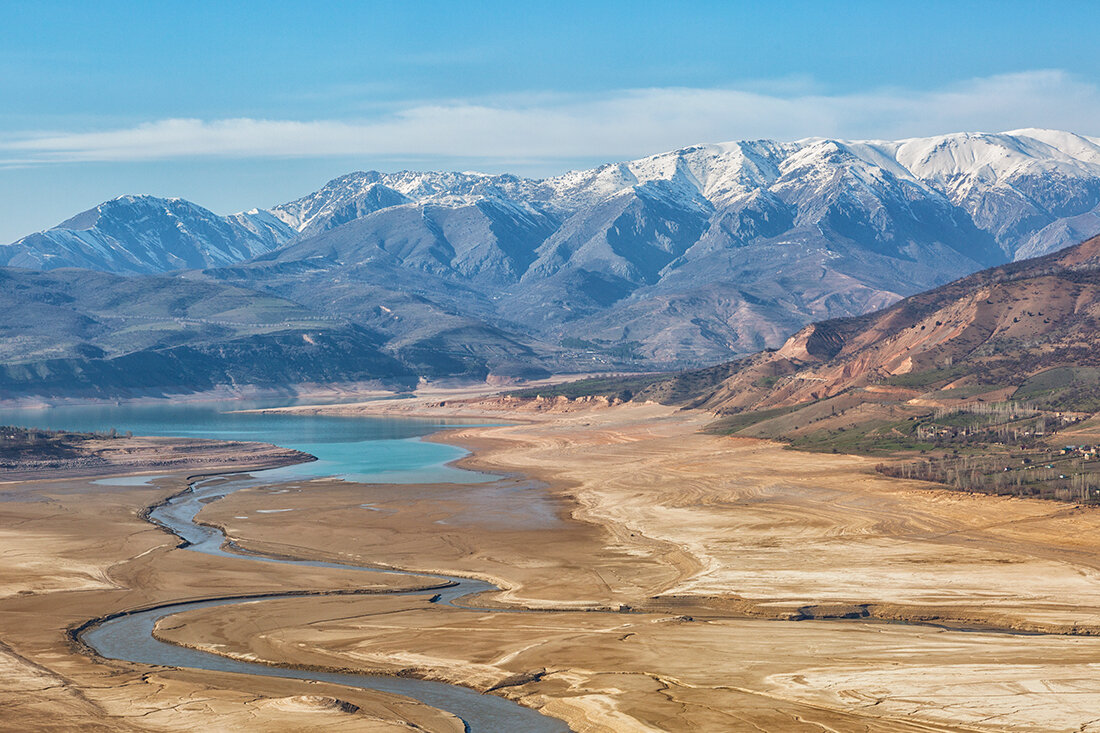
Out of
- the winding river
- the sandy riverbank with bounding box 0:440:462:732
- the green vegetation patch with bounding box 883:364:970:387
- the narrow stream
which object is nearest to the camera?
the sandy riverbank with bounding box 0:440:462:732

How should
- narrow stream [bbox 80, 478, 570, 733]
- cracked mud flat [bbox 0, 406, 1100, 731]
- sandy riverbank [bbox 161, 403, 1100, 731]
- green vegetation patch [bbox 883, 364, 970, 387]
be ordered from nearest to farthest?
cracked mud flat [bbox 0, 406, 1100, 731] < sandy riverbank [bbox 161, 403, 1100, 731] < narrow stream [bbox 80, 478, 570, 733] < green vegetation patch [bbox 883, 364, 970, 387]

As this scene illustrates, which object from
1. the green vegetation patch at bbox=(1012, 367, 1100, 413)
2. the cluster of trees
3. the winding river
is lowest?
the winding river

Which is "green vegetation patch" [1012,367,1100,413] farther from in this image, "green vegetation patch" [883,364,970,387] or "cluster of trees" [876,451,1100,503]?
"cluster of trees" [876,451,1100,503]

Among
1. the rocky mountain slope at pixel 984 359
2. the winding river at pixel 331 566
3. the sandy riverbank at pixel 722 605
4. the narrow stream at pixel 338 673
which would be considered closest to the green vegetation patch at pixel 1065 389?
the rocky mountain slope at pixel 984 359

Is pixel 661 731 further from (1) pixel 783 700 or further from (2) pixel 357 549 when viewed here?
(2) pixel 357 549

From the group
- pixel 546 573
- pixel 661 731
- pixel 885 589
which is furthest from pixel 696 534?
pixel 661 731

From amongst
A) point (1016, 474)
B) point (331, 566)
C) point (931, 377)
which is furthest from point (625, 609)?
point (931, 377)

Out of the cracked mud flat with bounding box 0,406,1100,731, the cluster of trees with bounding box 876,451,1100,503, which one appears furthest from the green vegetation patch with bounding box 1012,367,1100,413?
the cracked mud flat with bounding box 0,406,1100,731

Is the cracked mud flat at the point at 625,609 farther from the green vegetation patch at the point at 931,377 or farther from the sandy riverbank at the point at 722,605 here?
the green vegetation patch at the point at 931,377

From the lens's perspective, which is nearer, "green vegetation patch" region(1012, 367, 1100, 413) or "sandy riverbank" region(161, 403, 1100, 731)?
"sandy riverbank" region(161, 403, 1100, 731)
